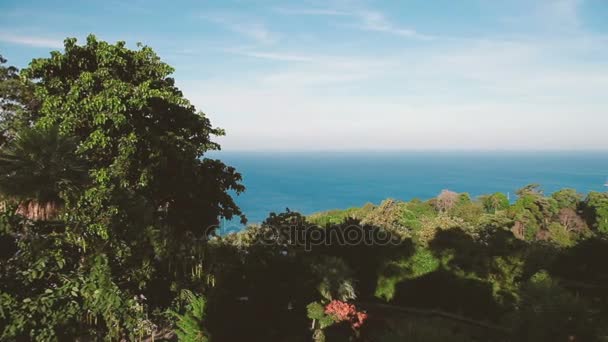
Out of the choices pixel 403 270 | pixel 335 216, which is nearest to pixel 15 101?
pixel 403 270

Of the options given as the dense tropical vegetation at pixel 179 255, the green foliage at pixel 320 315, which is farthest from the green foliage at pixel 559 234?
the green foliage at pixel 320 315

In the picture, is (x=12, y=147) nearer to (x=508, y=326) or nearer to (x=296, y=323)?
(x=508, y=326)

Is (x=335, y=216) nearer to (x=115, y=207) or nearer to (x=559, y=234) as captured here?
(x=559, y=234)

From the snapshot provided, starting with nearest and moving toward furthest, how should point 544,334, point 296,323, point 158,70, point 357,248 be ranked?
point 544,334, point 296,323, point 158,70, point 357,248

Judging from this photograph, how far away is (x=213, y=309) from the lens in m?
7.53

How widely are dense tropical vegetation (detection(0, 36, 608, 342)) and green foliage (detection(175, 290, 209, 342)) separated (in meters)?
0.03

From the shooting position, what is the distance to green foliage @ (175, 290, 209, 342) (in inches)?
279

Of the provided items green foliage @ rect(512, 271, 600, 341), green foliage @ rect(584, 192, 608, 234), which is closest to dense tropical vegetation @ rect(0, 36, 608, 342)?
green foliage @ rect(512, 271, 600, 341)

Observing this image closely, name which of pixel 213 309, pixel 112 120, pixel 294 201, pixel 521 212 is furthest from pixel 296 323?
pixel 294 201

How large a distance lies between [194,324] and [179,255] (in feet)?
7.79

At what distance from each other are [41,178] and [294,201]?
11174 cm

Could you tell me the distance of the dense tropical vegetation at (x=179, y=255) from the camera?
362 centimetres

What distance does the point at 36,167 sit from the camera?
4289 millimetres

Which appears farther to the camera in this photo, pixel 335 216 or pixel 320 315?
pixel 335 216
